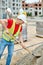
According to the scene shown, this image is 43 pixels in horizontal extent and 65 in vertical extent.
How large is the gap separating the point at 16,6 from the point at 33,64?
47.7ft

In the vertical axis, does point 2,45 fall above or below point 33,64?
above

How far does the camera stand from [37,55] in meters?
5.77

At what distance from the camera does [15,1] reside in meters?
20.7

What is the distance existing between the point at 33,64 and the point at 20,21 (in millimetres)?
937

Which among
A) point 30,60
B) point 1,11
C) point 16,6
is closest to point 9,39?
point 30,60

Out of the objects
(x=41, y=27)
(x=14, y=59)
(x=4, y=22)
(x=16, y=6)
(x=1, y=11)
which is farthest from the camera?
(x=16, y=6)

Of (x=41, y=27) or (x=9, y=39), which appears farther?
(x=41, y=27)

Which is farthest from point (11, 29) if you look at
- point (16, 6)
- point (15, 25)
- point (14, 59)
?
point (16, 6)

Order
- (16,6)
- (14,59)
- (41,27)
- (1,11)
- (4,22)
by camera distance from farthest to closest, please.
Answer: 1. (16,6)
2. (1,11)
3. (41,27)
4. (14,59)
5. (4,22)

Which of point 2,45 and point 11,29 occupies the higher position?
point 11,29

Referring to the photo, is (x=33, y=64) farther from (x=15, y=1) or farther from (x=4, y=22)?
(x=15, y=1)

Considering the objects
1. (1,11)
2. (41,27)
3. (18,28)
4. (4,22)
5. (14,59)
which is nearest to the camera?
(4,22)

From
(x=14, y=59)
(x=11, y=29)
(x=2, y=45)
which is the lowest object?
→ (x=14, y=59)

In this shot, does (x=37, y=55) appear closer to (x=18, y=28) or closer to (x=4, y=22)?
(x=18, y=28)
